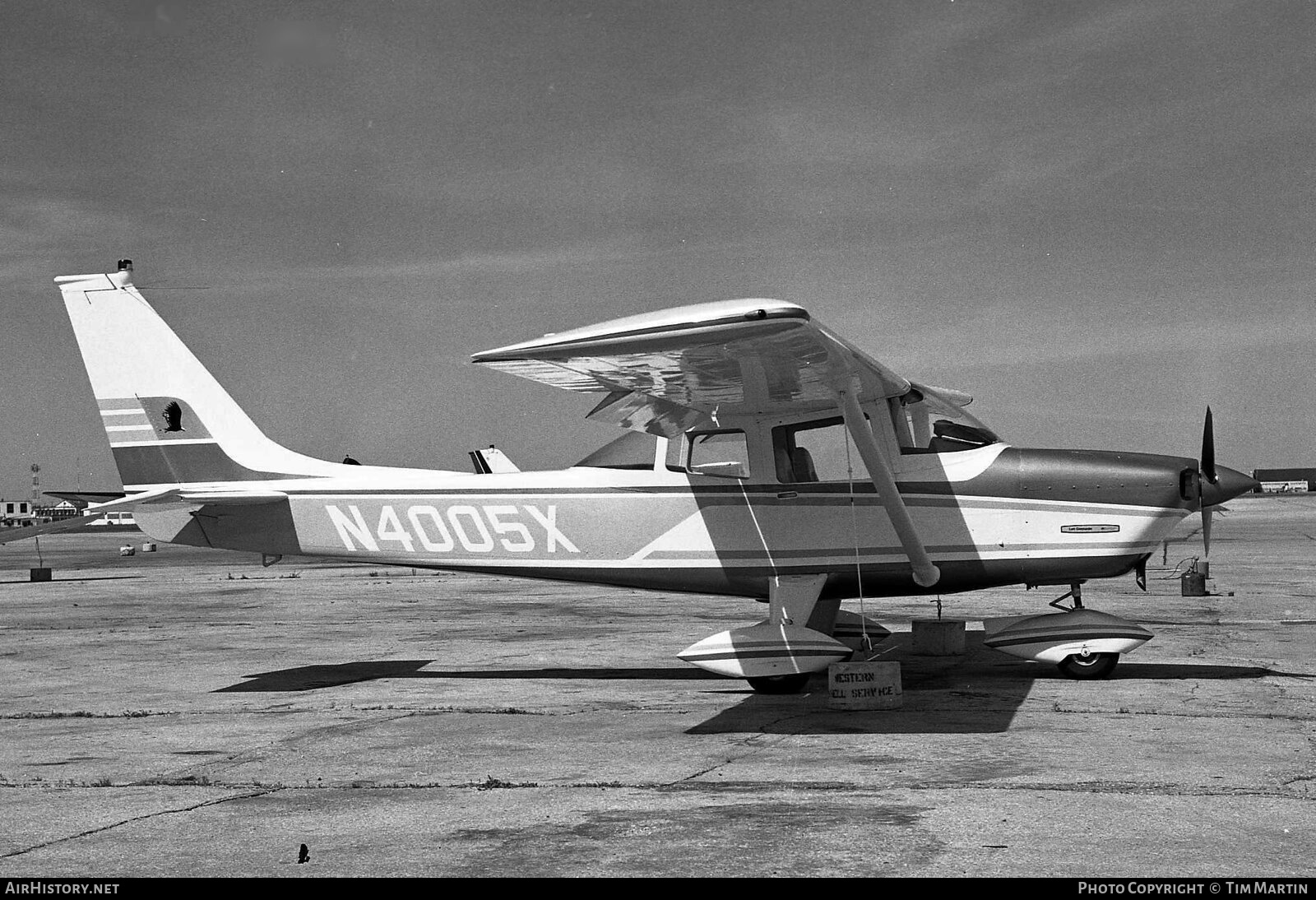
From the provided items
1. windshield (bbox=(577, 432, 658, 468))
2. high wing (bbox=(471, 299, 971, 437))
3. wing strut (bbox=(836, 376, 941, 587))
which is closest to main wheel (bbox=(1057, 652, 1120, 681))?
wing strut (bbox=(836, 376, 941, 587))

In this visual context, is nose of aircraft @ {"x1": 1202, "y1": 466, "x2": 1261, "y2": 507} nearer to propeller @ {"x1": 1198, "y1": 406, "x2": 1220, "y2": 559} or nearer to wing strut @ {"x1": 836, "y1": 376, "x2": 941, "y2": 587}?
propeller @ {"x1": 1198, "y1": 406, "x2": 1220, "y2": 559}

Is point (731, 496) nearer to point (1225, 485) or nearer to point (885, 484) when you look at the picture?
point (885, 484)

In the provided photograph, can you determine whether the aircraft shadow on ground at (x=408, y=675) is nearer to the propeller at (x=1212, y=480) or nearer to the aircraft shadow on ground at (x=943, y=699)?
the aircraft shadow on ground at (x=943, y=699)

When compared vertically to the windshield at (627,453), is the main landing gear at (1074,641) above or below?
below

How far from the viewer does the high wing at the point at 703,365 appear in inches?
277

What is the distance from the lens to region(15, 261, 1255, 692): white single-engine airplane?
9469 millimetres

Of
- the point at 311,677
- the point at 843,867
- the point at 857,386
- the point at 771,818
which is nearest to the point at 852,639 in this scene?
the point at 857,386

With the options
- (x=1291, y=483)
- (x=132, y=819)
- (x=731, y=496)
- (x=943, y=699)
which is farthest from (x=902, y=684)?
(x=1291, y=483)

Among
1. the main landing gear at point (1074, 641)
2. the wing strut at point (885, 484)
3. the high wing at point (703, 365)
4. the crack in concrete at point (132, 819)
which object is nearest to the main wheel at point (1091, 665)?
the main landing gear at point (1074, 641)

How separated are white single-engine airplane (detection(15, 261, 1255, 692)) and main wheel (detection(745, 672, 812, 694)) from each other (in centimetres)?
3

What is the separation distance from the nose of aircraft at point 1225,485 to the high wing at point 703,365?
7.73ft

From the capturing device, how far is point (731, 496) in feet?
34.5

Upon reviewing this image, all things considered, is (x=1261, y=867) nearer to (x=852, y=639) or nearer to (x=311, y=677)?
(x=852, y=639)
